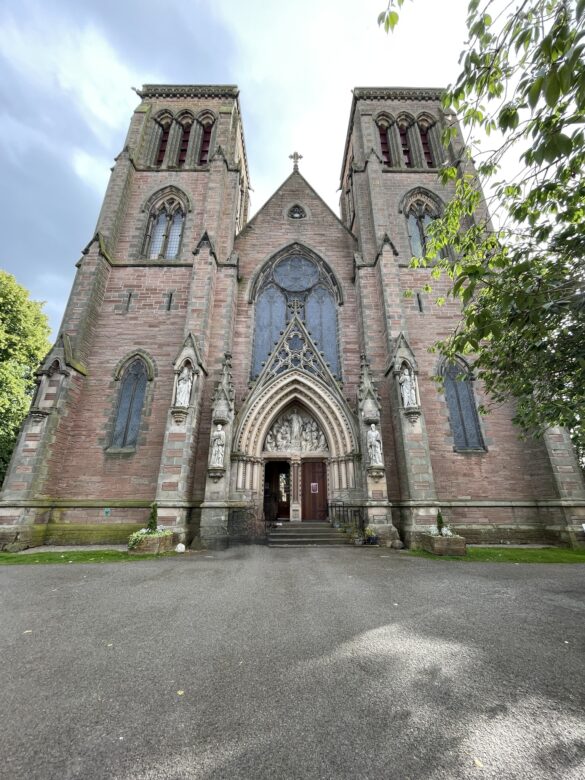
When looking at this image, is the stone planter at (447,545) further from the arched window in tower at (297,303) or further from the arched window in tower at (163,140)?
the arched window in tower at (163,140)

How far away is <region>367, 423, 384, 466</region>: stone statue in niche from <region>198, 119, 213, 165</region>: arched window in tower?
59.1 feet

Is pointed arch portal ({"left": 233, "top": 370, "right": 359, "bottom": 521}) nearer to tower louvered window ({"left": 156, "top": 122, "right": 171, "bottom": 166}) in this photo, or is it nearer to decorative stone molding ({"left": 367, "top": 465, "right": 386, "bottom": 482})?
decorative stone molding ({"left": 367, "top": 465, "right": 386, "bottom": 482})

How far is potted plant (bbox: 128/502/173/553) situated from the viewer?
8.70 meters

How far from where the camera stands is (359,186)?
56.7 feet

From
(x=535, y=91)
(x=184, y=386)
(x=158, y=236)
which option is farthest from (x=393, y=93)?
(x=535, y=91)

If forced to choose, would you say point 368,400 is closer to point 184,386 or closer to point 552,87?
point 184,386

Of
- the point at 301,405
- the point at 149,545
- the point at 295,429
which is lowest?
the point at 149,545

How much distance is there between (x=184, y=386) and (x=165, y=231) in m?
9.81

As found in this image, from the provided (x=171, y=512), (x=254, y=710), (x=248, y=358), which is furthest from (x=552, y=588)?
(x=248, y=358)

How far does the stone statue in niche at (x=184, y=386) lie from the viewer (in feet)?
36.2

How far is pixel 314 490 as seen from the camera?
1317 centimetres

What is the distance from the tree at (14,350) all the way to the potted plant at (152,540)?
11.3 metres

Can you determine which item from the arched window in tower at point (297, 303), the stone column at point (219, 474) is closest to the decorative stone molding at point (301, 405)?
the stone column at point (219, 474)

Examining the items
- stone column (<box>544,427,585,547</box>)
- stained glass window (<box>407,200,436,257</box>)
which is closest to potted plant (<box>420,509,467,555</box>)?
stone column (<box>544,427,585,547</box>)
